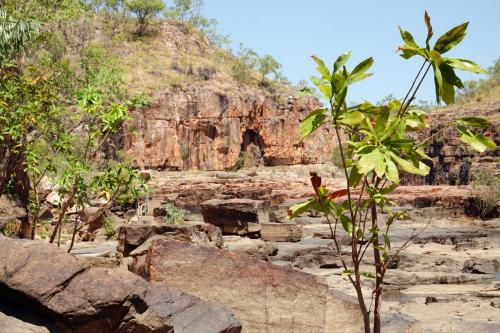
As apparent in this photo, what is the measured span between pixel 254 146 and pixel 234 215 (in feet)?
169

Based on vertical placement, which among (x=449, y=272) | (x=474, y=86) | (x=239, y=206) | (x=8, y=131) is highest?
(x=474, y=86)

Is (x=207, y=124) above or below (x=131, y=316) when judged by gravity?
above

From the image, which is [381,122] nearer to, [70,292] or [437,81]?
[437,81]

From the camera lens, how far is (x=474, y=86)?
80.2 m

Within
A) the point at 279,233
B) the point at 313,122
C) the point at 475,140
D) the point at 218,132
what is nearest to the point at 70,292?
the point at 313,122

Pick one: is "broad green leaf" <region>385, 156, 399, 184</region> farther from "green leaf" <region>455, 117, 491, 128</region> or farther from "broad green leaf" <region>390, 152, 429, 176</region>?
"green leaf" <region>455, 117, 491, 128</region>

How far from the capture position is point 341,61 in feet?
9.87

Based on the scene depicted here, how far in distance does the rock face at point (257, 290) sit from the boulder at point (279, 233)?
13126mm

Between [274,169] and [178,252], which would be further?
[274,169]

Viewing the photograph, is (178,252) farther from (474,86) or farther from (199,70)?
(474,86)

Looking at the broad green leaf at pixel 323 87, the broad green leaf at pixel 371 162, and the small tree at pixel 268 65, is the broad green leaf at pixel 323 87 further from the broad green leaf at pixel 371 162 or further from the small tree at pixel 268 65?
the small tree at pixel 268 65

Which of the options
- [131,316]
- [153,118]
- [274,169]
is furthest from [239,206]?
[274,169]

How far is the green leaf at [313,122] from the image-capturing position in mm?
3008

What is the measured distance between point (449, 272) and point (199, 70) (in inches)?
2371
